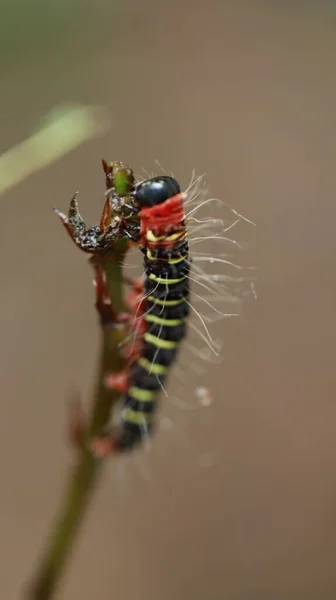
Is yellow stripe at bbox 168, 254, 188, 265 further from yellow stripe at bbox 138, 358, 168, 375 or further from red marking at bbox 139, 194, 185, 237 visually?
yellow stripe at bbox 138, 358, 168, 375

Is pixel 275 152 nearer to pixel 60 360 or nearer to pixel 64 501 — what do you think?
pixel 60 360

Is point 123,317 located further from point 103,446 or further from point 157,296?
point 103,446

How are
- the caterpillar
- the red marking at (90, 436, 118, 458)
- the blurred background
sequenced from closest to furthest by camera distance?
the caterpillar < the red marking at (90, 436, 118, 458) < the blurred background

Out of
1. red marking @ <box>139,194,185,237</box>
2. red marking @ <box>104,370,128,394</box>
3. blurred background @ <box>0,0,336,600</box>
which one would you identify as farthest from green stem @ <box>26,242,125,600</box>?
blurred background @ <box>0,0,336,600</box>

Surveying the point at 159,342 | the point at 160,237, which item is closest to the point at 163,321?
the point at 159,342

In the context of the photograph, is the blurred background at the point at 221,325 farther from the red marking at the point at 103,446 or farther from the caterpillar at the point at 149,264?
the caterpillar at the point at 149,264

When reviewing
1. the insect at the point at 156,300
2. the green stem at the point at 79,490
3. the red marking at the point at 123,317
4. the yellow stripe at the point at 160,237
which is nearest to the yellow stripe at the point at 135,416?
the insect at the point at 156,300

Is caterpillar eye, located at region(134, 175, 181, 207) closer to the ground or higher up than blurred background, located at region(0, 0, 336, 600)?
higher up
